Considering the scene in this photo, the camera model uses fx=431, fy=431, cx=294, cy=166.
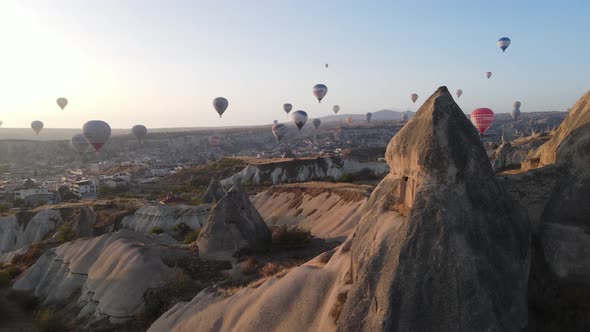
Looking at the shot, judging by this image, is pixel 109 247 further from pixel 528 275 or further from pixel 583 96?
pixel 583 96

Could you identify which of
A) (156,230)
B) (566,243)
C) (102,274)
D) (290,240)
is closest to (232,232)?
(290,240)

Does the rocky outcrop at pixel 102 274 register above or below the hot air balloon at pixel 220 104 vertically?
below

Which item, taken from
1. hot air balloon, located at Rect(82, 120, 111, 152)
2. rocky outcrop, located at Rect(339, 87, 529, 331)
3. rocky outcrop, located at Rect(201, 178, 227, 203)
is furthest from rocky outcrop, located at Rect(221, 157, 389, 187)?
rocky outcrop, located at Rect(339, 87, 529, 331)

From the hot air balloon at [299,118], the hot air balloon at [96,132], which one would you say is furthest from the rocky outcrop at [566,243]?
the hot air balloon at [299,118]

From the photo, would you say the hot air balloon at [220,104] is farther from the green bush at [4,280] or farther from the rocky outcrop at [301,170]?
the green bush at [4,280]

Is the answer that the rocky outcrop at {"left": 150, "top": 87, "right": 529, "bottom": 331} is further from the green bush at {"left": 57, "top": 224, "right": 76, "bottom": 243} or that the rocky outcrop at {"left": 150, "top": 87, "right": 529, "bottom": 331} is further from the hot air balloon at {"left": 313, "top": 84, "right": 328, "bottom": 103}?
the hot air balloon at {"left": 313, "top": 84, "right": 328, "bottom": 103}

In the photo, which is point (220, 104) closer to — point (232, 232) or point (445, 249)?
point (232, 232)
